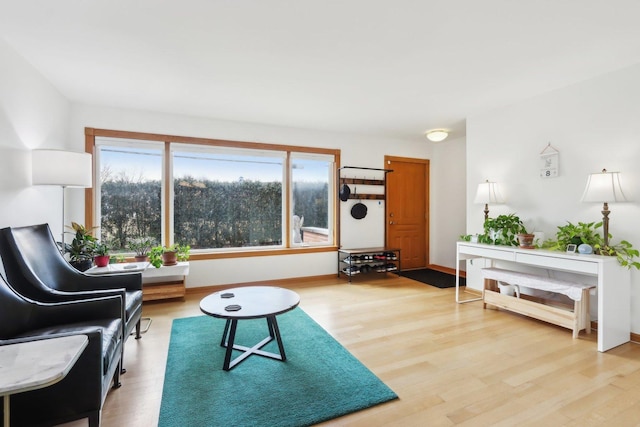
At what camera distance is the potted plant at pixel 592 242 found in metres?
2.74

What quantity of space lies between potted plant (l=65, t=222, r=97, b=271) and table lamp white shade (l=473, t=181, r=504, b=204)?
14.3 feet

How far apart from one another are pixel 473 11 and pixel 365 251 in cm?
356

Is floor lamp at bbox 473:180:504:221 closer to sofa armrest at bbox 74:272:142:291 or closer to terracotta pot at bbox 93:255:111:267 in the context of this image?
sofa armrest at bbox 74:272:142:291

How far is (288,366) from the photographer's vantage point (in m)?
2.36

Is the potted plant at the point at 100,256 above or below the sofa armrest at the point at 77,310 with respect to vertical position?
above

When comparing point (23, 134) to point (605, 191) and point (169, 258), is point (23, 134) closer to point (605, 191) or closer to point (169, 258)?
point (169, 258)

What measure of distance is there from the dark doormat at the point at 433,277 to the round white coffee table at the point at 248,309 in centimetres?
297

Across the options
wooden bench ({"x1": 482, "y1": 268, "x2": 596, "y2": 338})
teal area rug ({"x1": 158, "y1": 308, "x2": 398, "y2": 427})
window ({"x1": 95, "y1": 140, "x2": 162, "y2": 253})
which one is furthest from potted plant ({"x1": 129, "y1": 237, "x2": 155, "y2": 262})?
wooden bench ({"x1": 482, "y1": 268, "x2": 596, "y2": 338})

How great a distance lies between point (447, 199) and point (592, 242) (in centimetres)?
296

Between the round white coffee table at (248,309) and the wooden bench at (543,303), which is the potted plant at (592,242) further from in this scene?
the round white coffee table at (248,309)

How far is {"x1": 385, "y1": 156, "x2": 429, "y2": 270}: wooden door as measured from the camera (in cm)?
573

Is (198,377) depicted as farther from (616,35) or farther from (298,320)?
(616,35)

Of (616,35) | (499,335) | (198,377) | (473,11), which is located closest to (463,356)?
(499,335)

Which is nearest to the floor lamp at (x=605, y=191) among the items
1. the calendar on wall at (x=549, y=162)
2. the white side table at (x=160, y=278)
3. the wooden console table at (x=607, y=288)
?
the wooden console table at (x=607, y=288)
